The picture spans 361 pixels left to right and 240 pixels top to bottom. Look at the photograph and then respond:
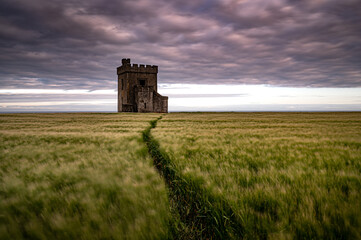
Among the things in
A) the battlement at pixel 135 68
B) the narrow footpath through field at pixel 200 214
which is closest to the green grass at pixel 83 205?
the narrow footpath through field at pixel 200 214

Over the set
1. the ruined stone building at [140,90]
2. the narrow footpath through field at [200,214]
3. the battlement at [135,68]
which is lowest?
the narrow footpath through field at [200,214]

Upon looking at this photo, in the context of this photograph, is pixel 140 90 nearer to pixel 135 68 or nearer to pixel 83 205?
pixel 135 68

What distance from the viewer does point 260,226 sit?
1.62 meters

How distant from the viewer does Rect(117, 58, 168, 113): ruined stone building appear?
1495 inches

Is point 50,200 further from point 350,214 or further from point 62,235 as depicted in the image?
point 350,214

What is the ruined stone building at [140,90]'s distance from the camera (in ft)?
125

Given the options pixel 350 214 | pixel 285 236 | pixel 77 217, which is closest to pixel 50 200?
pixel 77 217

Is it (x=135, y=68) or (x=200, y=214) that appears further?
(x=135, y=68)

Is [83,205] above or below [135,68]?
below

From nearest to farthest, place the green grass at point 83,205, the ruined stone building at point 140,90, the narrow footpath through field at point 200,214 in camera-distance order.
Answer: the green grass at point 83,205 → the narrow footpath through field at point 200,214 → the ruined stone building at point 140,90

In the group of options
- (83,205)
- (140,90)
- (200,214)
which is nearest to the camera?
(83,205)

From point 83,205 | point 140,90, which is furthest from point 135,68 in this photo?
point 83,205

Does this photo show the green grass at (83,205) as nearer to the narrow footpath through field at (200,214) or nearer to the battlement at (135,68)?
the narrow footpath through field at (200,214)

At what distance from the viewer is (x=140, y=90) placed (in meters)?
37.4
